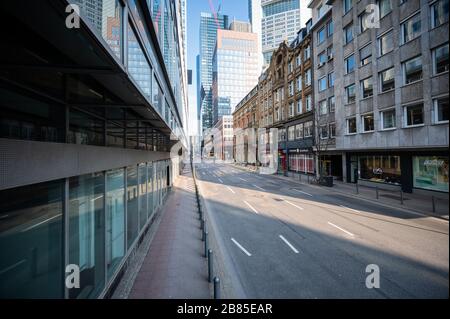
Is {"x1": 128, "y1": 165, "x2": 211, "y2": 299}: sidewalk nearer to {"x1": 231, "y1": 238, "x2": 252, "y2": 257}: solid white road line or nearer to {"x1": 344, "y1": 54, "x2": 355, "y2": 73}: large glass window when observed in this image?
{"x1": 231, "y1": 238, "x2": 252, "y2": 257}: solid white road line

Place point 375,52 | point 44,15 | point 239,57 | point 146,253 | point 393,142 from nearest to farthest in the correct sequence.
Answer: point 44,15 < point 146,253 < point 393,142 < point 375,52 < point 239,57

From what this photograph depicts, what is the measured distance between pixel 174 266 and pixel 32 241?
4.33 meters

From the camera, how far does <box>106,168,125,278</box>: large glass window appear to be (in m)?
6.32

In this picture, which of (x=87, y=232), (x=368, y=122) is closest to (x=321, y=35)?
(x=368, y=122)

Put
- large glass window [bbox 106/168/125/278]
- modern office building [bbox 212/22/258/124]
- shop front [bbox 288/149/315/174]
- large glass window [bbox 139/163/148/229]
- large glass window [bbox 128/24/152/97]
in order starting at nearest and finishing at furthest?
large glass window [bbox 128/24/152/97]
large glass window [bbox 106/168/125/278]
large glass window [bbox 139/163/148/229]
shop front [bbox 288/149/315/174]
modern office building [bbox 212/22/258/124]

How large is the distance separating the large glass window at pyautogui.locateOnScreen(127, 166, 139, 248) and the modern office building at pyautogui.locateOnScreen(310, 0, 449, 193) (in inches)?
569

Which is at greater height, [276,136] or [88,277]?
[276,136]

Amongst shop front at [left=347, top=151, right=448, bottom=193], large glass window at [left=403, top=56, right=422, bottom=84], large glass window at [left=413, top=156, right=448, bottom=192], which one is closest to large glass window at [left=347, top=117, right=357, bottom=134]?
shop front at [left=347, top=151, right=448, bottom=193]

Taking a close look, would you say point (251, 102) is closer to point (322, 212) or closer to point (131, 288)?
point (322, 212)

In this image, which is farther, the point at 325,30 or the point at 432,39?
the point at 325,30

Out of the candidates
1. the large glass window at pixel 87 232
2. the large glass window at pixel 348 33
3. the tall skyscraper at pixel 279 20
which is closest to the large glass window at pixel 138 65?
the large glass window at pixel 87 232
